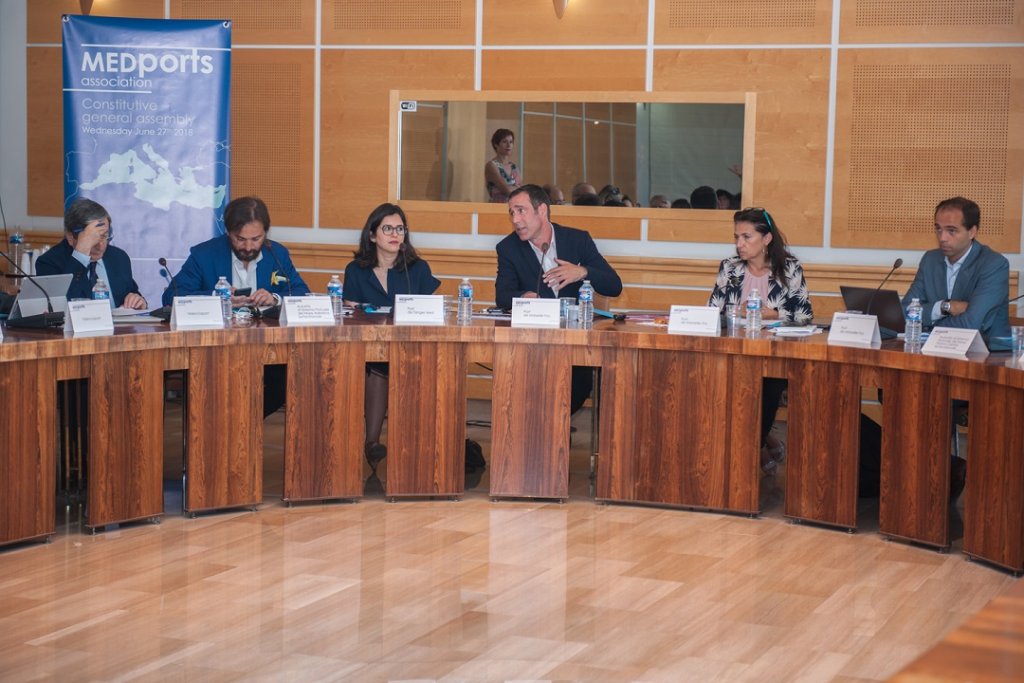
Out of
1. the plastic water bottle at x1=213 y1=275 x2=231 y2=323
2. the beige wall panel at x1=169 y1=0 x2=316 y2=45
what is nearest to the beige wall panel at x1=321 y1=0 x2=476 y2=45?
the beige wall panel at x1=169 y1=0 x2=316 y2=45

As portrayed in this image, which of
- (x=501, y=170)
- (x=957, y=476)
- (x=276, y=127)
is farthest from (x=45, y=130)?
(x=957, y=476)

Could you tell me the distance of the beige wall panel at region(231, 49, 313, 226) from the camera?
23.7 feet

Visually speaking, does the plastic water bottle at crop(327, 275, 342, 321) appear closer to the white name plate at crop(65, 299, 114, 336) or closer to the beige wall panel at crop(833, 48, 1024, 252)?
the white name plate at crop(65, 299, 114, 336)

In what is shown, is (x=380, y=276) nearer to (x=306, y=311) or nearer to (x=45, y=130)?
(x=306, y=311)

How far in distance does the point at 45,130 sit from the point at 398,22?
231 cm

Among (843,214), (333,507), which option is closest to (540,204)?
(333,507)

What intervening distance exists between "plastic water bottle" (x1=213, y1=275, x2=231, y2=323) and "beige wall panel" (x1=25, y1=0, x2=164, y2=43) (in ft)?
11.4

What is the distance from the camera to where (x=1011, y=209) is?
627 cm

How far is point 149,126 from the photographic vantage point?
640 centimetres

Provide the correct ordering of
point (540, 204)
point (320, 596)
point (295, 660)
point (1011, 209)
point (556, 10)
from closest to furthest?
point (295, 660) → point (320, 596) → point (540, 204) → point (1011, 209) → point (556, 10)

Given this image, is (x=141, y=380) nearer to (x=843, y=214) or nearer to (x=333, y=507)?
(x=333, y=507)

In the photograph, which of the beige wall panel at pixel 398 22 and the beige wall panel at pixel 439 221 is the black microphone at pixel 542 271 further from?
the beige wall panel at pixel 398 22

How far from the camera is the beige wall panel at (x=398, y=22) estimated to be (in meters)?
6.97

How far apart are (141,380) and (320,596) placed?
3.60 feet
